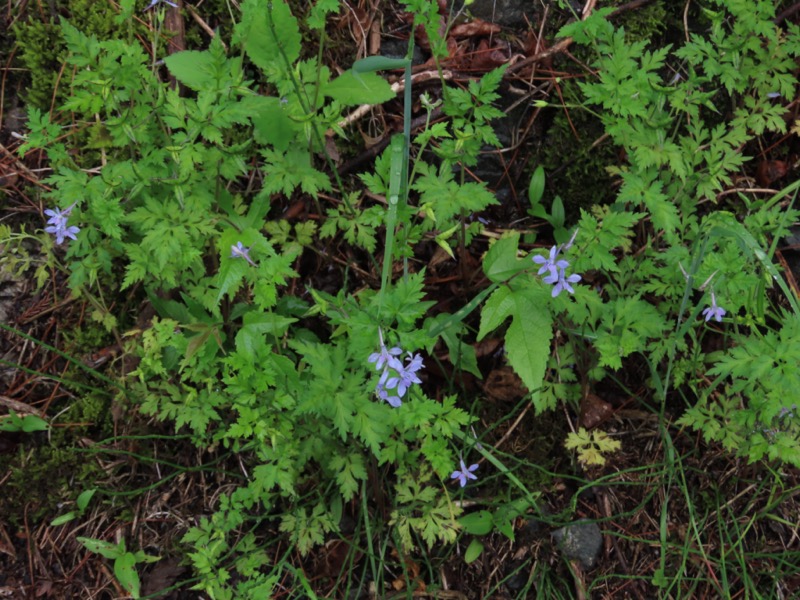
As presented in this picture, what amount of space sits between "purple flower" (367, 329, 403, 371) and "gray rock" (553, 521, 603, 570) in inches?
55.8

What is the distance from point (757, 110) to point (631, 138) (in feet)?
3.40

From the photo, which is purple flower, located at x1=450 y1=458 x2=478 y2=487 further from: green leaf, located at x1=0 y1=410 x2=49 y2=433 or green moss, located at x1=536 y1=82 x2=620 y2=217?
green leaf, located at x1=0 y1=410 x2=49 y2=433

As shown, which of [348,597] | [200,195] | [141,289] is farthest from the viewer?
[141,289]

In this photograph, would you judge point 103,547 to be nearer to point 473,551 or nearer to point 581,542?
point 473,551

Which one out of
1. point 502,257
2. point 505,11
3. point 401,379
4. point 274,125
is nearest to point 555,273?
point 502,257

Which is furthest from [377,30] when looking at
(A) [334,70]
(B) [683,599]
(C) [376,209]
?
(B) [683,599]

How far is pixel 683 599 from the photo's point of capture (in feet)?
9.79

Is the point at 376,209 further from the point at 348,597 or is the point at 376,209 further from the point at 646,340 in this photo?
the point at 348,597

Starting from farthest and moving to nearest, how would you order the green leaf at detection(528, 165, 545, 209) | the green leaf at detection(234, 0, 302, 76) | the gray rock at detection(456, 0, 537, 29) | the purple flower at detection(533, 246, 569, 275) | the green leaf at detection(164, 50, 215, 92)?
1. the gray rock at detection(456, 0, 537, 29)
2. the green leaf at detection(528, 165, 545, 209)
3. the green leaf at detection(164, 50, 215, 92)
4. the green leaf at detection(234, 0, 302, 76)
5. the purple flower at detection(533, 246, 569, 275)

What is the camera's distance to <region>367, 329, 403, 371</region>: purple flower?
210cm

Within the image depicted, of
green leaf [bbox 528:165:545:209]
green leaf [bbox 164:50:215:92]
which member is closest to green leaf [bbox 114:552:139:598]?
green leaf [bbox 164:50:215:92]

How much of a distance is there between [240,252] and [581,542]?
196 centimetres

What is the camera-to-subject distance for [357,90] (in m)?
2.99

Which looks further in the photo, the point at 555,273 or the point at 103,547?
the point at 103,547
